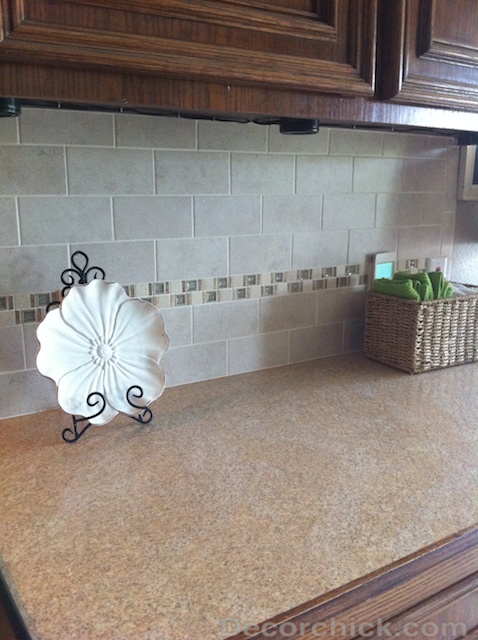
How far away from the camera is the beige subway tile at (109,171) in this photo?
3.54ft

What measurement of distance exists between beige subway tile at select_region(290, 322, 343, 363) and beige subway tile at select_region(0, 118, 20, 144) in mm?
756

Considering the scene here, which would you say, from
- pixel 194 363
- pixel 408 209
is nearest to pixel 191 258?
pixel 194 363

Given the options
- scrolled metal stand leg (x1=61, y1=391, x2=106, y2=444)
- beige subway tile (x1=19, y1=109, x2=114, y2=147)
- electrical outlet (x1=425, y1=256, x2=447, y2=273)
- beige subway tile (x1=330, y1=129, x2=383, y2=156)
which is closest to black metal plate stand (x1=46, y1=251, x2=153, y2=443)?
scrolled metal stand leg (x1=61, y1=391, x2=106, y2=444)

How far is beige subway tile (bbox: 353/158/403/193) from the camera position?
1420mm

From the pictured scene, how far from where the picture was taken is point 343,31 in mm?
857

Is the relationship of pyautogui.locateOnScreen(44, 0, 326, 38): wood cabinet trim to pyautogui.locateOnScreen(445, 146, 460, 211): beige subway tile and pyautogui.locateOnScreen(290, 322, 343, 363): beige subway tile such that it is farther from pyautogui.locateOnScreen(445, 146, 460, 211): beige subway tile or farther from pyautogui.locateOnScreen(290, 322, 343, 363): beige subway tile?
pyautogui.locateOnScreen(445, 146, 460, 211): beige subway tile

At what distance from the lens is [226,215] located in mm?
1255

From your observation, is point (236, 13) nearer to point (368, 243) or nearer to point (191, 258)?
point (191, 258)

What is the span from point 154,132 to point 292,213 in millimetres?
381

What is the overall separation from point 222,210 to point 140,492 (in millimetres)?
653

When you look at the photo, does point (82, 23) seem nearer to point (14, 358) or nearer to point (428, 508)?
point (14, 358)

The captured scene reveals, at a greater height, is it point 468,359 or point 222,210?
point 222,210

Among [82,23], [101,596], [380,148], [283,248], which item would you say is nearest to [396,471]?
[101,596]

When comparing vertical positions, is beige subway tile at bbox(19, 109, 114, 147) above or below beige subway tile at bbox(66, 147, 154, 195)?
above
